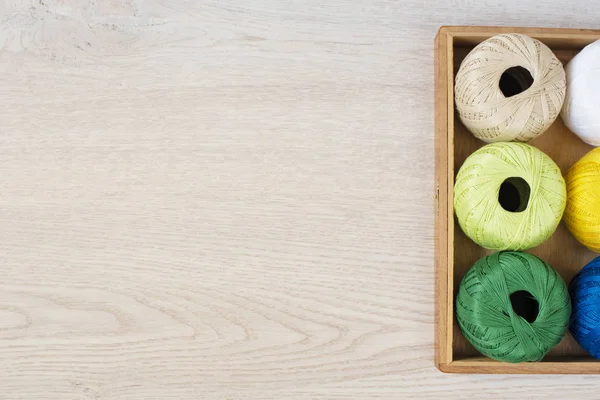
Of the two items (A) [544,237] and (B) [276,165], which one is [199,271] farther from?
(A) [544,237]

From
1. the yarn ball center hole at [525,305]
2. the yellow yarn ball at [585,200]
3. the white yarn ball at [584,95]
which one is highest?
the white yarn ball at [584,95]

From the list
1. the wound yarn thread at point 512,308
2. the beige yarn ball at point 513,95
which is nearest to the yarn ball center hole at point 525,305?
the wound yarn thread at point 512,308

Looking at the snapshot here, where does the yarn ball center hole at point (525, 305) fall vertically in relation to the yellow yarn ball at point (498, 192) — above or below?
below

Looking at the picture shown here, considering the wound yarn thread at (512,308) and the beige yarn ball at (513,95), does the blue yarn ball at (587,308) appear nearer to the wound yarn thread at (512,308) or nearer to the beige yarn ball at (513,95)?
the wound yarn thread at (512,308)

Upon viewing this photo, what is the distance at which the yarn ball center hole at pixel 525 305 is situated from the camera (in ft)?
1.95

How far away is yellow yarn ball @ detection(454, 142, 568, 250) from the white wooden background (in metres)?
0.07

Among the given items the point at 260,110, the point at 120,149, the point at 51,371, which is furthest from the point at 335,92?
the point at 51,371

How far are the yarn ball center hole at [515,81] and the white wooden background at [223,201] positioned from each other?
8 cm

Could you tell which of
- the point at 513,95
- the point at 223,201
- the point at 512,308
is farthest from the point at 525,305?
the point at 223,201

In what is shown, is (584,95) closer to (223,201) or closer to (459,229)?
(459,229)

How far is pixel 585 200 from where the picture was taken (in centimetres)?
56

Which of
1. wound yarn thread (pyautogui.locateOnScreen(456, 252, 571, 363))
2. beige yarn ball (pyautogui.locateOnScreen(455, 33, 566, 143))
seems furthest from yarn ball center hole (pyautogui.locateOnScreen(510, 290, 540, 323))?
beige yarn ball (pyautogui.locateOnScreen(455, 33, 566, 143))

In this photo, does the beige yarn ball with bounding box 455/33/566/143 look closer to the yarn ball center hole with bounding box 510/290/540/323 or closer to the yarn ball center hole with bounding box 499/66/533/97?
the yarn ball center hole with bounding box 499/66/533/97

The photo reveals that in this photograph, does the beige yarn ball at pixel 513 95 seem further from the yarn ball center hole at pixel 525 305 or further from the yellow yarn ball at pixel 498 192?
the yarn ball center hole at pixel 525 305
